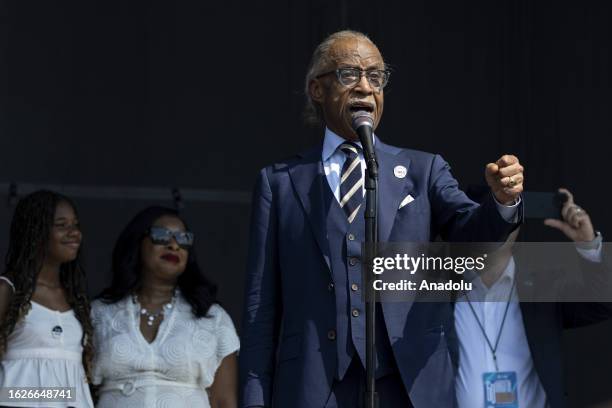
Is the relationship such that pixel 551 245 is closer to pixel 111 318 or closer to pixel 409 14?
pixel 409 14

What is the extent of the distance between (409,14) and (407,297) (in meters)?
3.75

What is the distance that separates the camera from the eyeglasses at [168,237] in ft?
18.8

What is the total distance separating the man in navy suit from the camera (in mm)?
3172

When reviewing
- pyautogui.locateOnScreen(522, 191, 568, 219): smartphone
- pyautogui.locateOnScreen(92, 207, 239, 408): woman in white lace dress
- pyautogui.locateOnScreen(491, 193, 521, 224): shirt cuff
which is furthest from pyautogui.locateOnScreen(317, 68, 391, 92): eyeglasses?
pyautogui.locateOnScreen(522, 191, 568, 219): smartphone

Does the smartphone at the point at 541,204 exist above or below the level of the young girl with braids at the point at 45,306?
above

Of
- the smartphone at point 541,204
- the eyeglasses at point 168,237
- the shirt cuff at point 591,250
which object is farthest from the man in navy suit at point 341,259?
the smartphone at point 541,204

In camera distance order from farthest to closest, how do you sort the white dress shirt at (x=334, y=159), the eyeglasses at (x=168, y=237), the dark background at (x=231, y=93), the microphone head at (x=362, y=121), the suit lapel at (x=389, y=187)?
the dark background at (x=231, y=93) → the eyeglasses at (x=168, y=237) → the white dress shirt at (x=334, y=159) → the suit lapel at (x=389, y=187) → the microphone head at (x=362, y=121)

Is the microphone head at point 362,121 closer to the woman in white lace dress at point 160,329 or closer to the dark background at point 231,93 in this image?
the woman in white lace dress at point 160,329

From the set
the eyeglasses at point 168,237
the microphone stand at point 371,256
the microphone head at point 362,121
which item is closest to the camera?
the microphone stand at point 371,256

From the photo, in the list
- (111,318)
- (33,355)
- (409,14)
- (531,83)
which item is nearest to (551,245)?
(531,83)

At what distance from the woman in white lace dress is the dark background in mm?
1037

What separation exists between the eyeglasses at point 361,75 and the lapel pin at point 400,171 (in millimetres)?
232

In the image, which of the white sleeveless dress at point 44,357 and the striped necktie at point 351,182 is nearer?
the striped necktie at point 351,182

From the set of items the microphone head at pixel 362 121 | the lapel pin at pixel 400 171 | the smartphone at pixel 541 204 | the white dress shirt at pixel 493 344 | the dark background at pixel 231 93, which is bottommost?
the white dress shirt at pixel 493 344
